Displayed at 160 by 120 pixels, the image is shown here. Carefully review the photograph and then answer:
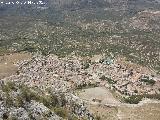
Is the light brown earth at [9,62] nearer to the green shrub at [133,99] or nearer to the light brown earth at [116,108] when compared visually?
the light brown earth at [116,108]

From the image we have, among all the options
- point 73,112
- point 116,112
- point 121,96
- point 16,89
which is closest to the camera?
point 16,89

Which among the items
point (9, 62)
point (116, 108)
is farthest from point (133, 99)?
point (9, 62)

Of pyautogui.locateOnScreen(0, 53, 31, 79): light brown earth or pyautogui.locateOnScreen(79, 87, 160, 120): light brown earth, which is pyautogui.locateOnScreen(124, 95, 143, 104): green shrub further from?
pyautogui.locateOnScreen(0, 53, 31, 79): light brown earth

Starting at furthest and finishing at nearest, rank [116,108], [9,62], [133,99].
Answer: [9,62], [133,99], [116,108]

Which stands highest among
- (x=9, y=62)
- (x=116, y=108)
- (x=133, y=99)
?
(x=116, y=108)

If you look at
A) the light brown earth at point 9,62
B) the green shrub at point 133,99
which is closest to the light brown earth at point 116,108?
the green shrub at point 133,99

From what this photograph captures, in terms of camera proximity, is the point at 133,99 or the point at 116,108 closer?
the point at 116,108

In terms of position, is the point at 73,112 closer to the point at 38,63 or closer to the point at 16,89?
the point at 16,89

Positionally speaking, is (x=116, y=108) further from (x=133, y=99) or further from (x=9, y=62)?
(x=9, y=62)

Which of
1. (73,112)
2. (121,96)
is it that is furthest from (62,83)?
(73,112)
